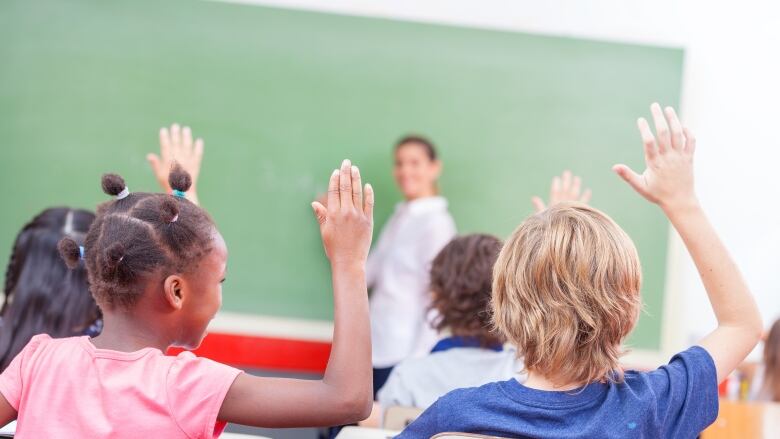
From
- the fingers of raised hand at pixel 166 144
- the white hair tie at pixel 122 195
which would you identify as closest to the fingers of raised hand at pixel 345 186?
the white hair tie at pixel 122 195

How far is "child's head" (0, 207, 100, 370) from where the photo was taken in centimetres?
190

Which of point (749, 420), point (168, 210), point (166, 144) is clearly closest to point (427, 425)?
point (168, 210)

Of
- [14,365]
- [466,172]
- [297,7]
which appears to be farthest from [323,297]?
[14,365]

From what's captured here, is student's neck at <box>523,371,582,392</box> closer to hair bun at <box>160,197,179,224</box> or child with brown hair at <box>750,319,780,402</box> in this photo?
hair bun at <box>160,197,179,224</box>

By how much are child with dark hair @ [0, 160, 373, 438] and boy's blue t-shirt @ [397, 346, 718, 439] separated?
0.67 ft

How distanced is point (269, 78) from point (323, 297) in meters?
0.98

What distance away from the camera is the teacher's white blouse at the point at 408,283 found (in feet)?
11.3

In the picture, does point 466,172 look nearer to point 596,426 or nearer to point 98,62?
point 98,62

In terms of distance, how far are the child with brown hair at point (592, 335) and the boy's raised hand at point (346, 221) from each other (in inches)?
11.9

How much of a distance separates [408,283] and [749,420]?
1.59 metres

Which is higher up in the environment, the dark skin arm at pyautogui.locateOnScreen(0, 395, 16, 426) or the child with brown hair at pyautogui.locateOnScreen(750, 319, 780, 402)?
the dark skin arm at pyautogui.locateOnScreen(0, 395, 16, 426)

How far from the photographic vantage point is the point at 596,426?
3.94 feet

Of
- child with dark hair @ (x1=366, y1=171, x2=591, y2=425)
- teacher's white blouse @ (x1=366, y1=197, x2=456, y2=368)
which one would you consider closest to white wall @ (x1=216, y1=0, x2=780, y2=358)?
teacher's white blouse @ (x1=366, y1=197, x2=456, y2=368)

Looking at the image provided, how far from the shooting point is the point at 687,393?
1.25m
